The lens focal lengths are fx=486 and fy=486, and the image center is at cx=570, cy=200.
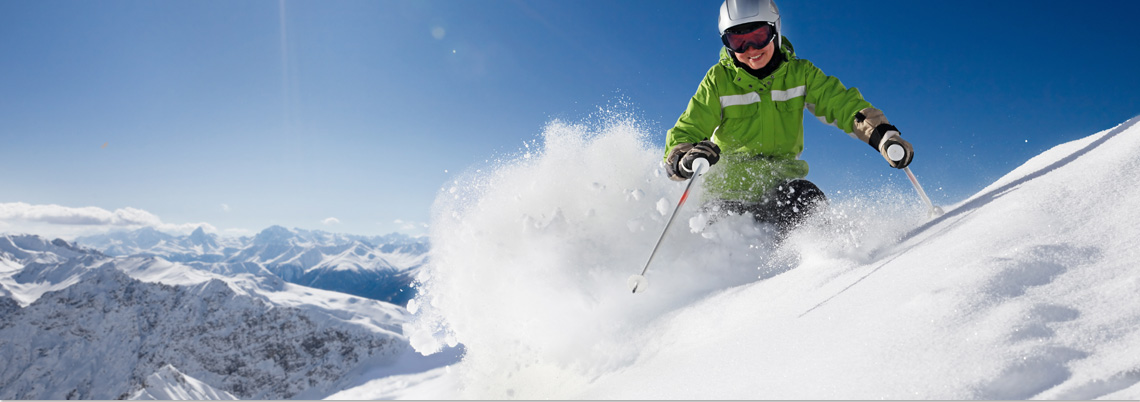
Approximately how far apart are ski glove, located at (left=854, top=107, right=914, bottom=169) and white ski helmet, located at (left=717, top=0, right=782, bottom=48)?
0.98m

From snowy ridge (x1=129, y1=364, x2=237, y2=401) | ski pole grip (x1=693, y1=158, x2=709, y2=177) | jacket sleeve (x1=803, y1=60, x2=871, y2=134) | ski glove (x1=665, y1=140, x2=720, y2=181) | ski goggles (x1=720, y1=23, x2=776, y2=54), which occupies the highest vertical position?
ski goggles (x1=720, y1=23, x2=776, y2=54)

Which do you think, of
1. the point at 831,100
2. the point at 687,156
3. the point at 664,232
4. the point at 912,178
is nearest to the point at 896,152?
the point at 912,178

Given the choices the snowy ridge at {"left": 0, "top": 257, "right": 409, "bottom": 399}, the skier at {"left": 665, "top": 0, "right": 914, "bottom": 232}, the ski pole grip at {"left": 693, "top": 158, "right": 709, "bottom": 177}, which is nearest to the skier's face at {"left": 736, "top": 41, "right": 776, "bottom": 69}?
the skier at {"left": 665, "top": 0, "right": 914, "bottom": 232}

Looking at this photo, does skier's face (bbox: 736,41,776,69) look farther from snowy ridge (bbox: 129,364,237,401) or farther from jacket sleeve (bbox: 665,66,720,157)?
snowy ridge (bbox: 129,364,237,401)

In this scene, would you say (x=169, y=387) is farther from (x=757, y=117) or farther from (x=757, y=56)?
(x=757, y=56)

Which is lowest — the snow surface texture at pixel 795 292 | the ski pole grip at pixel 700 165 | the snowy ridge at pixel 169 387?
the snowy ridge at pixel 169 387

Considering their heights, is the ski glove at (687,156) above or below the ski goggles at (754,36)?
below

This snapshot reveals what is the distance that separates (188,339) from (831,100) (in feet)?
597

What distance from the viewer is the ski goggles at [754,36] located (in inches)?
158

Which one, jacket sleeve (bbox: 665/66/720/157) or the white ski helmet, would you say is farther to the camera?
jacket sleeve (bbox: 665/66/720/157)

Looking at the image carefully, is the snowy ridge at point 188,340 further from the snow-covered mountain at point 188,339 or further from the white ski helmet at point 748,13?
the white ski helmet at point 748,13

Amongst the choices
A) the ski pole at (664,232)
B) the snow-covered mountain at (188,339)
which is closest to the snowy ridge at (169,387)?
the snow-covered mountain at (188,339)

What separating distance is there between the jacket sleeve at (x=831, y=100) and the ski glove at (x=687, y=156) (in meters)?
1.15

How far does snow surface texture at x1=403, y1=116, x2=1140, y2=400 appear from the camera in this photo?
61.3 inches
